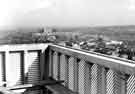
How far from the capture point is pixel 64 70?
14.2 feet

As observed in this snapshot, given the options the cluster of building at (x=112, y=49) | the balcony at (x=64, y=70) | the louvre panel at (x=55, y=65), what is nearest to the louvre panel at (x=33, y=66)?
the balcony at (x=64, y=70)

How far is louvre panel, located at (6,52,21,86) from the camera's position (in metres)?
4.72

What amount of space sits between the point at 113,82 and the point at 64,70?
1.59m

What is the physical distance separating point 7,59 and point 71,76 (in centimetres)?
149

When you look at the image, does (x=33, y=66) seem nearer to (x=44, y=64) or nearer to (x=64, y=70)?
(x=44, y=64)

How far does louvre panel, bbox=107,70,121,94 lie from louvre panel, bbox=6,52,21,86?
7.99 ft

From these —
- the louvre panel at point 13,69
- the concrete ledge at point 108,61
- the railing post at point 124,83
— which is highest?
the concrete ledge at point 108,61

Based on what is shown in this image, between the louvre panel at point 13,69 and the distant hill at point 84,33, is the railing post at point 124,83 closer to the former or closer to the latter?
the louvre panel at point 13,69

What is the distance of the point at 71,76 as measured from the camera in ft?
13.3

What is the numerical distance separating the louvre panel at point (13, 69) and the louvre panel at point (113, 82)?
7.99 feet

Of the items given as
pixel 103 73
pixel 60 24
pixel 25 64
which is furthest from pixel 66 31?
pixel 103 73

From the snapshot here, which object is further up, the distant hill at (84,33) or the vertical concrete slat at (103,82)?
the distant hill at (84,33)

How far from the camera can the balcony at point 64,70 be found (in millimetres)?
2742

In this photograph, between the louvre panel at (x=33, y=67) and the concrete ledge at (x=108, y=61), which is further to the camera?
the louvre panel at (x=33, y=67)
